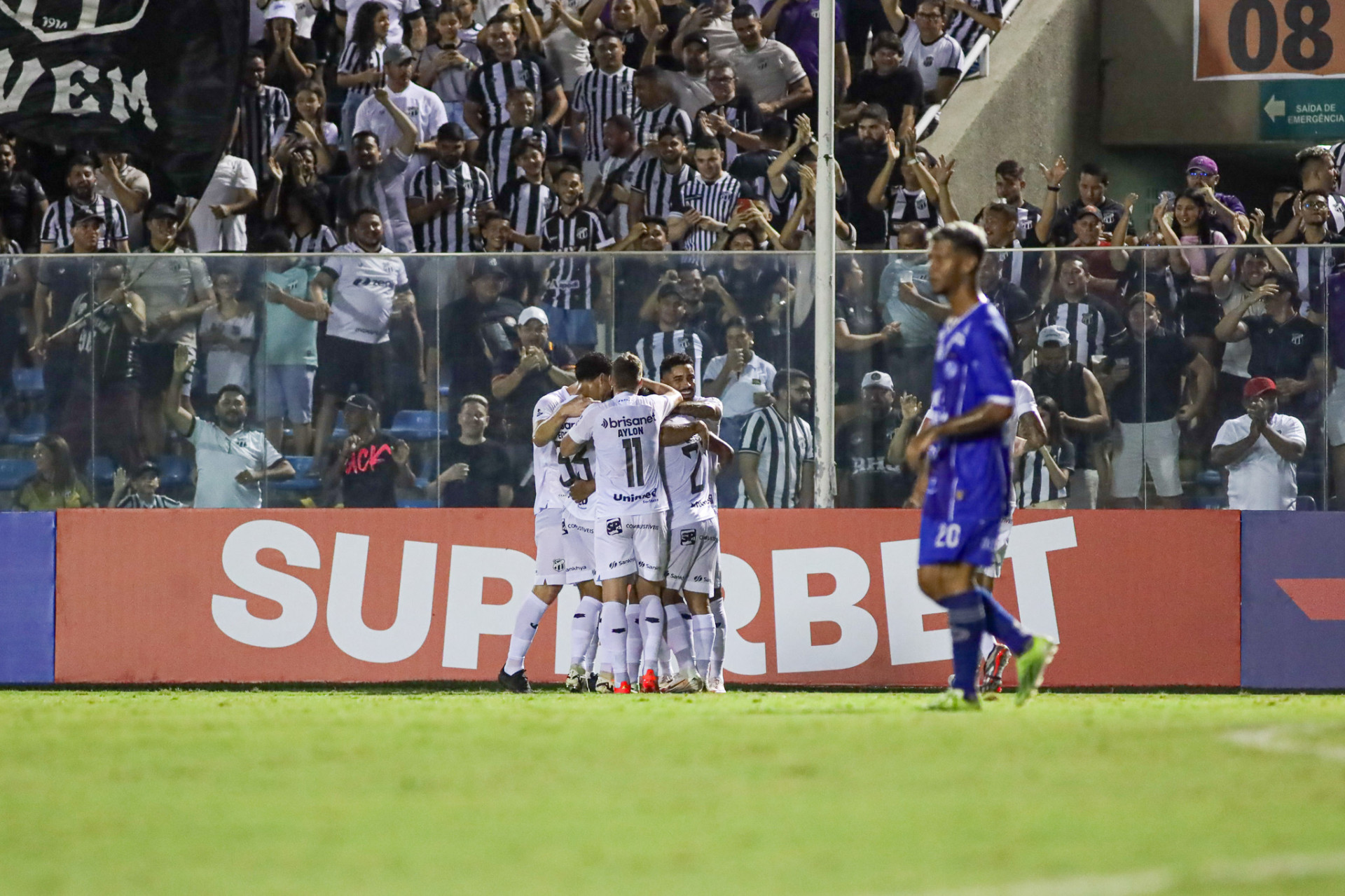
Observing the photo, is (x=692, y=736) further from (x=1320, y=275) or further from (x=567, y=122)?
(x=567, y=122)

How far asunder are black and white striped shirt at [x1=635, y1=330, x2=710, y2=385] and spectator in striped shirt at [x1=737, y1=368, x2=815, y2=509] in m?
0.65

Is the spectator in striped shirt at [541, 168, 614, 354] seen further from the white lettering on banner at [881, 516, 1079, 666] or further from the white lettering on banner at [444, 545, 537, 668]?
the white lettering on banner at [881, 516, 1079, 666]

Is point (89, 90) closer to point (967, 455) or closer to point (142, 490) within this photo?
point (142, 490)

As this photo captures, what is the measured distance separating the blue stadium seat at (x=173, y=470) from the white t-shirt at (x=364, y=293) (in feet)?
5.42

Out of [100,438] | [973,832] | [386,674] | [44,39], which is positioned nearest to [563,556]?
[386,674]

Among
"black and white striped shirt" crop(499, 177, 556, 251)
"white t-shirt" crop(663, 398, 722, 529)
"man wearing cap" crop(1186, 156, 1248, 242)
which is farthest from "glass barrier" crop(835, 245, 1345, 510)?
"black and white striped shirt" crop(499, 177, 556, 251)

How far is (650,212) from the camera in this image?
1762 cm

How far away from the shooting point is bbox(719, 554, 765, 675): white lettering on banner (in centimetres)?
1501

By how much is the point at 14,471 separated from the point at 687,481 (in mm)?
5799

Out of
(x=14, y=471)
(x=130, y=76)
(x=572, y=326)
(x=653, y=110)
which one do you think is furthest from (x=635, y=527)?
(x=130, y=76)

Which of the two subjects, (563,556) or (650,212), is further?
(650,212)

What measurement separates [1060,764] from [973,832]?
1.57 m

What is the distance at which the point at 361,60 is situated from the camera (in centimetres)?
1920

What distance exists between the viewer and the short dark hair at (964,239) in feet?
28.9
